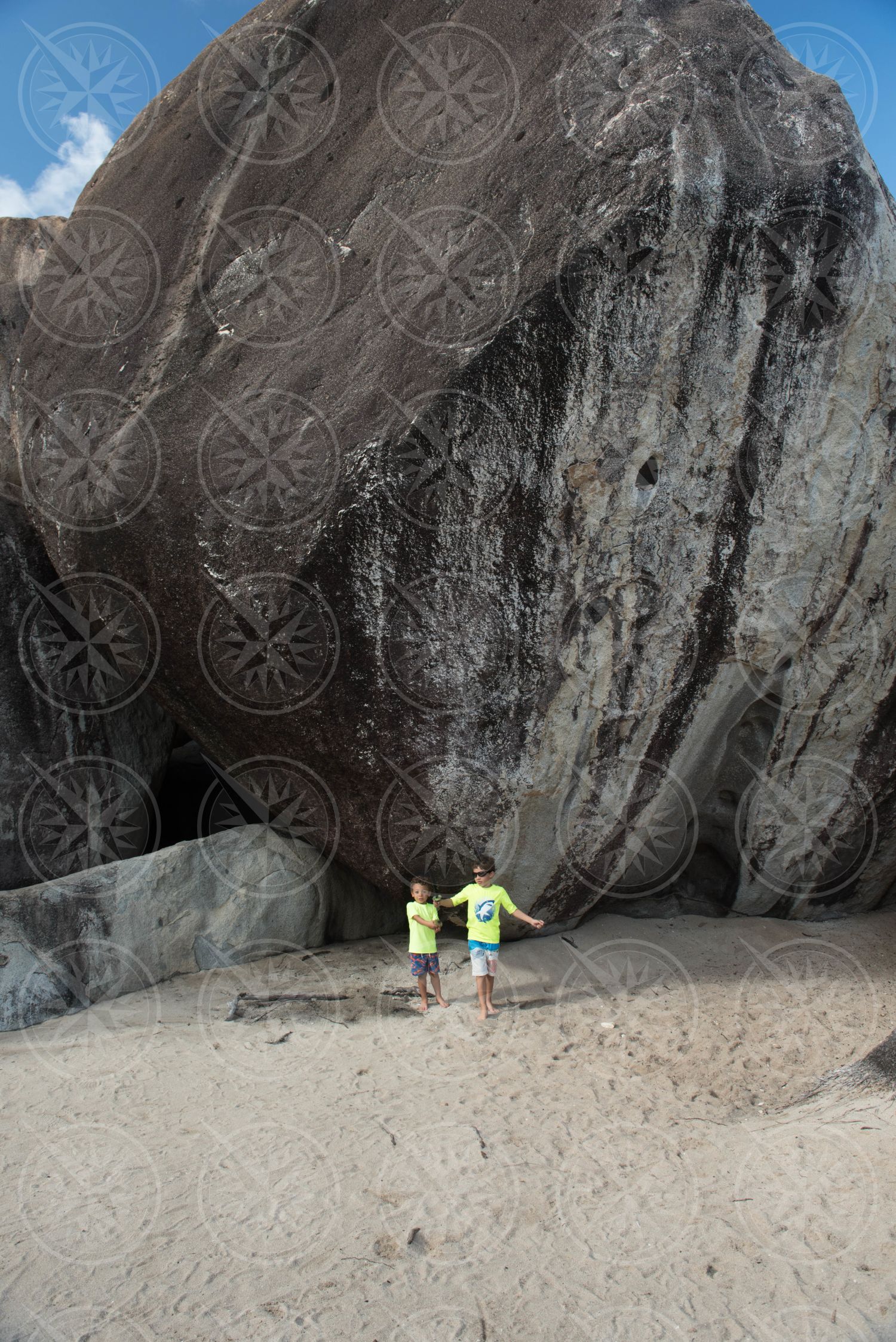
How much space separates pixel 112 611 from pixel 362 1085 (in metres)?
2.49

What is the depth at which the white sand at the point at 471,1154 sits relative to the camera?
2836mm

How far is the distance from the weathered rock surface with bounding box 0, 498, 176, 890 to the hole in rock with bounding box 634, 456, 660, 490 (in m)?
2.45

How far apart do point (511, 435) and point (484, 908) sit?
204cm

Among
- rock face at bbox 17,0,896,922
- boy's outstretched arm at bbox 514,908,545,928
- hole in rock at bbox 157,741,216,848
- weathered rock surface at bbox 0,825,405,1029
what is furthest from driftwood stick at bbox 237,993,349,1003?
hole in rock at bbox 157,741,216,848

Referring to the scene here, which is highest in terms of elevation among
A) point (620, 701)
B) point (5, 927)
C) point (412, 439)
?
point (412, 439)

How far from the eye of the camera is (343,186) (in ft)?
15.1

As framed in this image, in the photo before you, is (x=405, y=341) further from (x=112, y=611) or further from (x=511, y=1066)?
(x=511, y=1066)

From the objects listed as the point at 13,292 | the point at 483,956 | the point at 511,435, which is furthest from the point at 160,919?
the point at 13,292

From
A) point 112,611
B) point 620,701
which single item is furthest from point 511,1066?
point 112,611

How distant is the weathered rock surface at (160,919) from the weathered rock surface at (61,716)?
450 millimetres

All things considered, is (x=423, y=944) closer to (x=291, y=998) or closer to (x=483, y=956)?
(x=483, y=956)

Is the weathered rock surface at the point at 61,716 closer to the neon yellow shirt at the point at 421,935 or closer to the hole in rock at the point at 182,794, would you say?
the hole in rock at the point at 182,794

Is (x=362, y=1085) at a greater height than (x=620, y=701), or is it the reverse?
(x=620, y=701)

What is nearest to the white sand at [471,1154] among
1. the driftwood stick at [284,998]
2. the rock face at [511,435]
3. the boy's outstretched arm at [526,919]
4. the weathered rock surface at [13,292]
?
the driftwood stick at [284,998]
